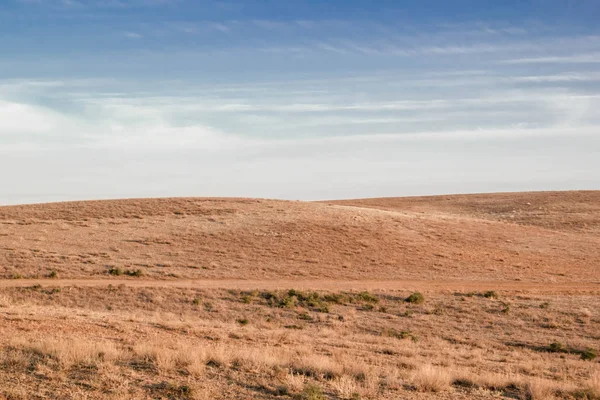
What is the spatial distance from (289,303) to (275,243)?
1813 centimetres

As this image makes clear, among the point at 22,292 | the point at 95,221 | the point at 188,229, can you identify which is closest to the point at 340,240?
the point at 188,229

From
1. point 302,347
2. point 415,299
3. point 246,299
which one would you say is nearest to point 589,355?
point 415,299

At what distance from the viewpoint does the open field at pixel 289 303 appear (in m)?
9.80

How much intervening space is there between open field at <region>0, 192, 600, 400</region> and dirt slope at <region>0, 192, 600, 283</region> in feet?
0.73

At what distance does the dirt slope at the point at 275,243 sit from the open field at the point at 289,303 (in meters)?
0.22

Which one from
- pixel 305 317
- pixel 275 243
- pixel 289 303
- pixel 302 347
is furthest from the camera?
pixel 275 243

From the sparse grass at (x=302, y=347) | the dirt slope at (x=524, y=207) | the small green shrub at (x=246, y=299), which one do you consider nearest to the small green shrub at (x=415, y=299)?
the sparse grass at (x=302, y=347)

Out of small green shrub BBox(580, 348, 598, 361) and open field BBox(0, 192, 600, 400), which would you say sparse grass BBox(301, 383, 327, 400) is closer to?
open field BBox(0, 192, 600, 400)

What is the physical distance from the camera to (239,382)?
9.43 meters

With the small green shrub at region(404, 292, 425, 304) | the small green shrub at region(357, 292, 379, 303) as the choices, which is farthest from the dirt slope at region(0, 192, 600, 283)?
the small green shrub at region(404, 292, 425, 304)

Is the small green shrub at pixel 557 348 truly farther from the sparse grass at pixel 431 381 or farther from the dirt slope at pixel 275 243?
the dirt slope at pixel 275 243

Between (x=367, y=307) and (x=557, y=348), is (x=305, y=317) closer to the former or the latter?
(x=367, y=307)

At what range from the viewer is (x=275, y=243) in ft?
143

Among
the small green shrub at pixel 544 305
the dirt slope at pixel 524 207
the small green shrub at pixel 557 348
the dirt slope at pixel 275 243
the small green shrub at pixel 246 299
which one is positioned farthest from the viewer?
the dirt slope at pixel 524 207
